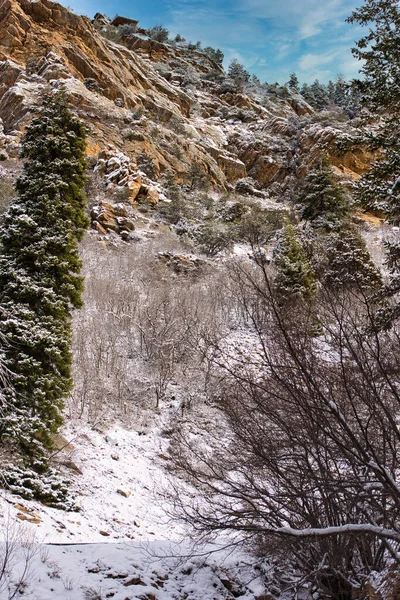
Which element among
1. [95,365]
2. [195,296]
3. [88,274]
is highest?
[88,274]

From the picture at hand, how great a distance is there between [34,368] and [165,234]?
1011 inches

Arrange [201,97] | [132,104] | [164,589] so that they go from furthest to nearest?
[201,97], [132,104], [164,589]

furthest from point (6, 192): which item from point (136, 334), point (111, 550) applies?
point (111, 550)

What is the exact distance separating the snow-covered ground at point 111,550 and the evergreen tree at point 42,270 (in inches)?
74.7

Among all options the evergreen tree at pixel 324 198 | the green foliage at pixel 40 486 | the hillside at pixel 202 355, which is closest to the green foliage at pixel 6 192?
the hillside at pixel 202 355

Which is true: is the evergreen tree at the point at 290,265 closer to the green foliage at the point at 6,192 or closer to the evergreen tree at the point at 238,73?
the green foliage at the point at 6,192

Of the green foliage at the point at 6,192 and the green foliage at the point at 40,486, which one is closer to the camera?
the green foliage at the point at 40,486

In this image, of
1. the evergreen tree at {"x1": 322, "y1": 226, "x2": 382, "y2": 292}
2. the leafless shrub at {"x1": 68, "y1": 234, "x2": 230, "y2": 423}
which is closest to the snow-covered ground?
the leafless shrub at {"x1": 68, "y1": 234, "x2": 230, "y2": 423}

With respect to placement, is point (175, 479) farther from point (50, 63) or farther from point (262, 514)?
point (50, 63)

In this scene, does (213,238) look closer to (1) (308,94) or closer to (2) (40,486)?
(2) (40,486)

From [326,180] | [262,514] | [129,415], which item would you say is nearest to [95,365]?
[129,415]

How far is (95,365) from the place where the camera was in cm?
1667

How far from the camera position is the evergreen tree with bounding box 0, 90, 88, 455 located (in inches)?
345

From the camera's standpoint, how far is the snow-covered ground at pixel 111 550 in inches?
213
